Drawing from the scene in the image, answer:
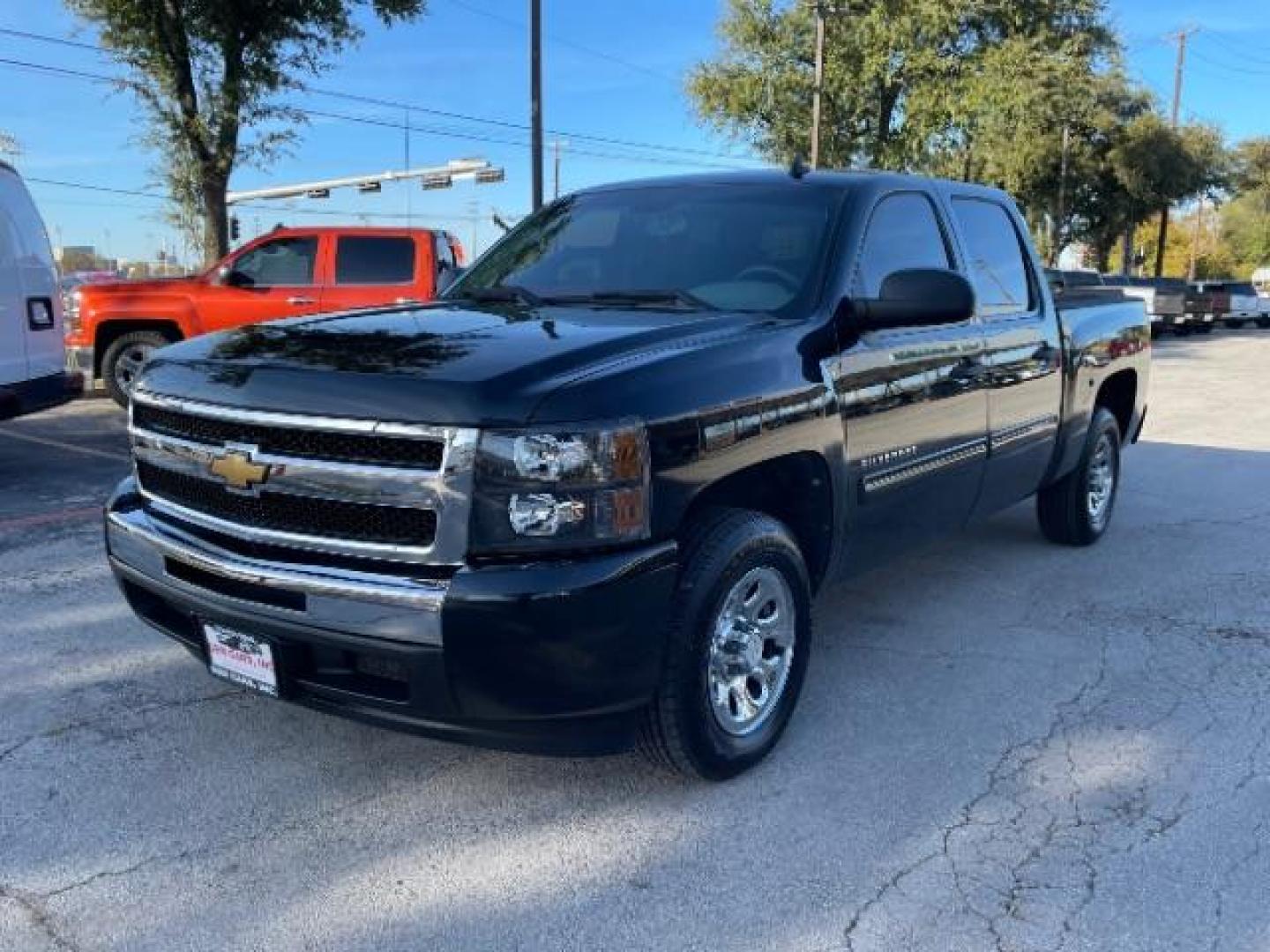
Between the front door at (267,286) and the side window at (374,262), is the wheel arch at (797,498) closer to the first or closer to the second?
the side window at (374,262)

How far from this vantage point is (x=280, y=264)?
11812mm

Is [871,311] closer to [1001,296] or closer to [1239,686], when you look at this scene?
[1001,296]

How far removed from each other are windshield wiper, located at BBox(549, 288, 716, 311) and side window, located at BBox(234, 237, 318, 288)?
8.36 m

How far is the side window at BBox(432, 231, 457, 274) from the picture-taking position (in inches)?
466

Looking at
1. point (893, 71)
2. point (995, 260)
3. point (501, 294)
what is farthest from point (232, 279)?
point (893, 71)

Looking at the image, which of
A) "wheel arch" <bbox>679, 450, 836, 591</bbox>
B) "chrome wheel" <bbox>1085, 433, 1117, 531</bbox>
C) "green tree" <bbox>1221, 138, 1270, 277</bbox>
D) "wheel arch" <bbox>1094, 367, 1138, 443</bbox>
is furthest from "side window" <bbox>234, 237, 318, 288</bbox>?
"green tree" <bbox>1221, 138, 1270, 277</bbox>

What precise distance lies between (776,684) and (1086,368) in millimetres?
3269

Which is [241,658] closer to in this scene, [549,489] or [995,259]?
[549,489]

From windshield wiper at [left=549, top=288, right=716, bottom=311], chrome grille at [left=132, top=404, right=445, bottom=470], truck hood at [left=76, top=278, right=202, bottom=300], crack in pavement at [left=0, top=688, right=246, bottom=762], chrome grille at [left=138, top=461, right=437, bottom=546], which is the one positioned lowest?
crack in pavement at [left=0, top=688, right=246, bottom=762]

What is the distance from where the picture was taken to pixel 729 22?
1255 inches

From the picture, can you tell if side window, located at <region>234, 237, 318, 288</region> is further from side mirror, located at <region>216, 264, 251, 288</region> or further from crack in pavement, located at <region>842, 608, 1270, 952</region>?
crack in pavement, located at <region>842, 608, 1270, 952</region>

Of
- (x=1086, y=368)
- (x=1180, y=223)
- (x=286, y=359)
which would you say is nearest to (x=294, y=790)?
(x=286, y=359)

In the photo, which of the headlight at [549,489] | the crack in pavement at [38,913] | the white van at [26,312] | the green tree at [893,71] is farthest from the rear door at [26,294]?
the green tree at [893,71]

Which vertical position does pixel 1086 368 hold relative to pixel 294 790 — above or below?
above
